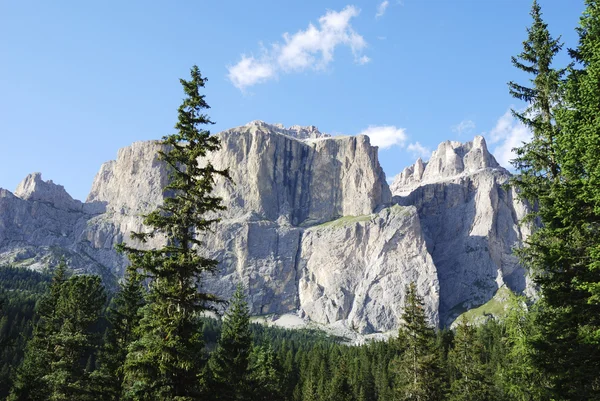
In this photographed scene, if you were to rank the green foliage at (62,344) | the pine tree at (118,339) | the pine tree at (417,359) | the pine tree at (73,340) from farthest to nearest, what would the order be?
the pine tree at (417,359), the pine tree at (118,339), the green foliage at (62,344), the pine tree at (73,340)

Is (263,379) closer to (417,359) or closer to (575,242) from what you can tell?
(417,359)

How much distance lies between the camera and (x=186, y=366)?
16.9 m

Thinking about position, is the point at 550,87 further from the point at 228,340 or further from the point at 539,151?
the point at 228,340

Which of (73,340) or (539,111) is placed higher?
(539,111)

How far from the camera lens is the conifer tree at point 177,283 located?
56.6 feet

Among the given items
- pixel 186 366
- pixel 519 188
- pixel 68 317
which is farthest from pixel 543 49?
pixel 68 317

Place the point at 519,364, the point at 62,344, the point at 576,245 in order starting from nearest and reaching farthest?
the point at 576,245 → the point at 519,364 → the point at 62,344

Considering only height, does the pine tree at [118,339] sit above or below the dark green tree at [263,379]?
above

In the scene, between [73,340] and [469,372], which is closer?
[73,340]

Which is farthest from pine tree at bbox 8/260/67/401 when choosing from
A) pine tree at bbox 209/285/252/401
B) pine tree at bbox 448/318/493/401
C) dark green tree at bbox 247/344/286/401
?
pine tree at bbox 448/318/493/401

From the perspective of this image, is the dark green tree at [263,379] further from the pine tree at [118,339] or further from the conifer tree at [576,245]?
the conifer tree at [576,245]

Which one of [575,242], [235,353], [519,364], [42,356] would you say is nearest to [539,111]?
[575,242]

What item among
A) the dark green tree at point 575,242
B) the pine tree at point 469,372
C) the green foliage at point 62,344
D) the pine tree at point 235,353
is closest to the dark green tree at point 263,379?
the pine tree at point 235,353

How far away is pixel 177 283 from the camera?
18.7 metres
